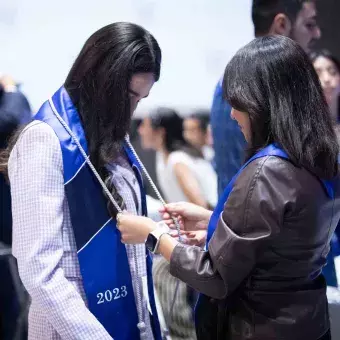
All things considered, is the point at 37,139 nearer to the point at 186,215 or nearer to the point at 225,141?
the point at 186,215

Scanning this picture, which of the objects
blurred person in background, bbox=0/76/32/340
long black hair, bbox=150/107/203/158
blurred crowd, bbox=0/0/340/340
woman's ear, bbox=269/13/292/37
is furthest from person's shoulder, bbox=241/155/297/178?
long black hair, bbox=150/107/203/158

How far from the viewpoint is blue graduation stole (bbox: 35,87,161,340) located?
1627 millimetres

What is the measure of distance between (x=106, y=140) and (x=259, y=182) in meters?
0.43

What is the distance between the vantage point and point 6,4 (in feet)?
10.5

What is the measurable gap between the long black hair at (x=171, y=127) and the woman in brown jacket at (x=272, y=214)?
242cm

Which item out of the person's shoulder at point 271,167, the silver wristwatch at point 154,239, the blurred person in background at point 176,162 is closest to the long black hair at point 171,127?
the blurred person in background at point 176,162

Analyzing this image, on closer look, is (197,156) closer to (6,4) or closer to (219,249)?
(6,4)

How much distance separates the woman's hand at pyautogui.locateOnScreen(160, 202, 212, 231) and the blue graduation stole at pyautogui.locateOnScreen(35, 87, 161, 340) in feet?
0.68

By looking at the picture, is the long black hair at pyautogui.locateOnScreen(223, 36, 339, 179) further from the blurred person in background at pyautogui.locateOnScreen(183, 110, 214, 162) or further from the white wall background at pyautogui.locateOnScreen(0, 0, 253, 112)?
the blurred person in background at pyautogui.locateOnScreen(183, 110, 214, 162)

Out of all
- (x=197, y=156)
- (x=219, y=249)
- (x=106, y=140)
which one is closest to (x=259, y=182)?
(x=219, y=249)

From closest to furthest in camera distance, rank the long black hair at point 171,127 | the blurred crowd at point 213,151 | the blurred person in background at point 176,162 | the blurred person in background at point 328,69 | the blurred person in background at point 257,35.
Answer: the blurred crowd at point 213,151, the blurred person in background at point 257,35, the blurred person in background at point 328,69, the long black hair at point 171,127, the blurred person in background at point 176,162

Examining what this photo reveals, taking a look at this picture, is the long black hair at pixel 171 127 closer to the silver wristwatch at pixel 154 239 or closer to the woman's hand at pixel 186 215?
the woman's hand at pixel 186 215

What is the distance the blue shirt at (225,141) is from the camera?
2.47m

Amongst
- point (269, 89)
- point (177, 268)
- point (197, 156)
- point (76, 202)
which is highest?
point (269, 89)
